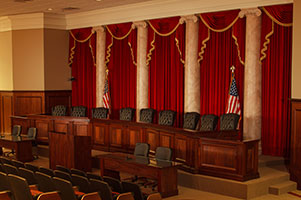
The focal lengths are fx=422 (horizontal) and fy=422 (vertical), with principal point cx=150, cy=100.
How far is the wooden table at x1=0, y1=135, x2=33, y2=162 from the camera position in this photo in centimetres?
1107

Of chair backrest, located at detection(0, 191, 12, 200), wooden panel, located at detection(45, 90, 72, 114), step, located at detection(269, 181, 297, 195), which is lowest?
step, located at detection(269, 181, 297, 195)

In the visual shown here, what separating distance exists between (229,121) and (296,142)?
1.73 meters

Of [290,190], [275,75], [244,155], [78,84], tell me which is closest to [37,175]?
[244,155]

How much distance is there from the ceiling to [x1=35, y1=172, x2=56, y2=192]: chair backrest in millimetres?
7628

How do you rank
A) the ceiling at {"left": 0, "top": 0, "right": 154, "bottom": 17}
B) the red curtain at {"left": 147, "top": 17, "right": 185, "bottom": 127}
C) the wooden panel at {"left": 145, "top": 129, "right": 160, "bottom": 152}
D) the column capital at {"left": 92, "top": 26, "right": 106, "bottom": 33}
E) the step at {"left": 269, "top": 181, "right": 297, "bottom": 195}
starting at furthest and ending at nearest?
the column capital at {"left": 92, "top": 26, "right": 106, "bottom": 33} → the ceiling at {"left": 0, "top": 0, "right": 154, "bottom": 17} → the red curtain at {"left": 147, "top": 17, "right": 185, "bottom": 127} → the wooden panel at {"left": 145, "top": 129, "right": 160, "bottom": 152} → the step at {"left": 269, "top": 181, "right": 297, "bottom": 195}

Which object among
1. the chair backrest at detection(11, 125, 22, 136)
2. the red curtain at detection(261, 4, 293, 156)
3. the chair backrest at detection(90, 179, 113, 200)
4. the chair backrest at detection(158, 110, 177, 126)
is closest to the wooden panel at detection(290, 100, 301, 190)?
the red curtain at detection(261, 4, 293, 156)

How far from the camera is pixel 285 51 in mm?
10070

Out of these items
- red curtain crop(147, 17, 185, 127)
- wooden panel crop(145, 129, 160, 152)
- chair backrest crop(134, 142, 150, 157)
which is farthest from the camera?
red curtain crop(147, 17, 185, 127)

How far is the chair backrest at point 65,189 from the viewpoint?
5.46 meters

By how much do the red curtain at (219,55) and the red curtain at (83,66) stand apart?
469 cm

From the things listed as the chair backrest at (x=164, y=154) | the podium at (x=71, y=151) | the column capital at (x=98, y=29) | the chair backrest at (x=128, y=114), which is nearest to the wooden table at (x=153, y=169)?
the chair backrest at (x=164, y=154)

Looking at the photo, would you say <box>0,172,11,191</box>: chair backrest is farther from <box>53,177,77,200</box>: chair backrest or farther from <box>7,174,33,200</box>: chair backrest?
<box>53,177,77,200</box>: chair backrest

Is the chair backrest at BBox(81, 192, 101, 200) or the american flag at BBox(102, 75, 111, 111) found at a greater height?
the american flag at BBox(102, 75, 111, 111)

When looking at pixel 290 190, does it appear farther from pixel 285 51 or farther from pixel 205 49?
pixel 205 49
